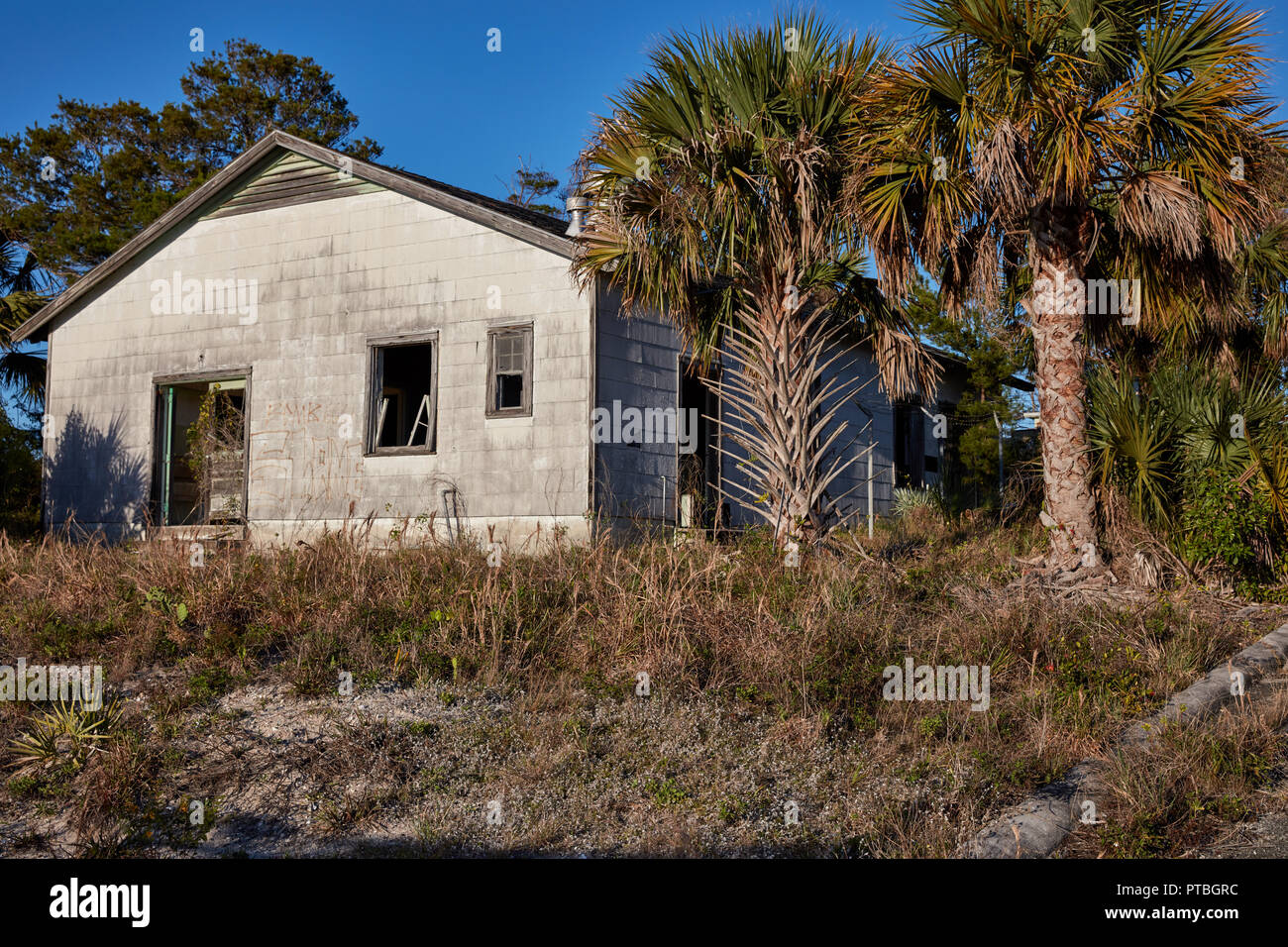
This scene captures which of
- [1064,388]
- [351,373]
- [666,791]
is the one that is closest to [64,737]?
[666,791]

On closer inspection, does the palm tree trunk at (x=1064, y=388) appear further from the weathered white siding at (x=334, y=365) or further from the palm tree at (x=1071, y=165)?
the weathered white siding at (x=334, y=365)

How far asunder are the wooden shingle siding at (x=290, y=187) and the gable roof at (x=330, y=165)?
0.36 ft

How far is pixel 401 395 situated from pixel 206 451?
325 cm

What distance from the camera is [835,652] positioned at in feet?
25.2

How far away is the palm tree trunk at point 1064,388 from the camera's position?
1060 cm

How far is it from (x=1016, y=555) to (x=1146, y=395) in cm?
237

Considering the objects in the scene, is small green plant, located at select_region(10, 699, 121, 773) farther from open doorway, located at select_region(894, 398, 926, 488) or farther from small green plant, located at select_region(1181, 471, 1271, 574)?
open doorway, located at select_region(894, 398, 926, 488)

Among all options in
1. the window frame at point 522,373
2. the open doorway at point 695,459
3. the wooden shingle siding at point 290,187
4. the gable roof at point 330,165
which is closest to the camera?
the window frame at point 522,373

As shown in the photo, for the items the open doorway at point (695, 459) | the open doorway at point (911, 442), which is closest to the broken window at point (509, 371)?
the open doorway at point (695, 459)

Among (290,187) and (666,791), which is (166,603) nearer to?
(666,791)

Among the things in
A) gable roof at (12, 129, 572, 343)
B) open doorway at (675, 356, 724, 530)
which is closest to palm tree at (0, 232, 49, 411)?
gable roof at (12, 129, 572, 343)

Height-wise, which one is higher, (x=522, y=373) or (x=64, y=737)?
(x=522, y=373)

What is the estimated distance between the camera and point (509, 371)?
44.5ft
